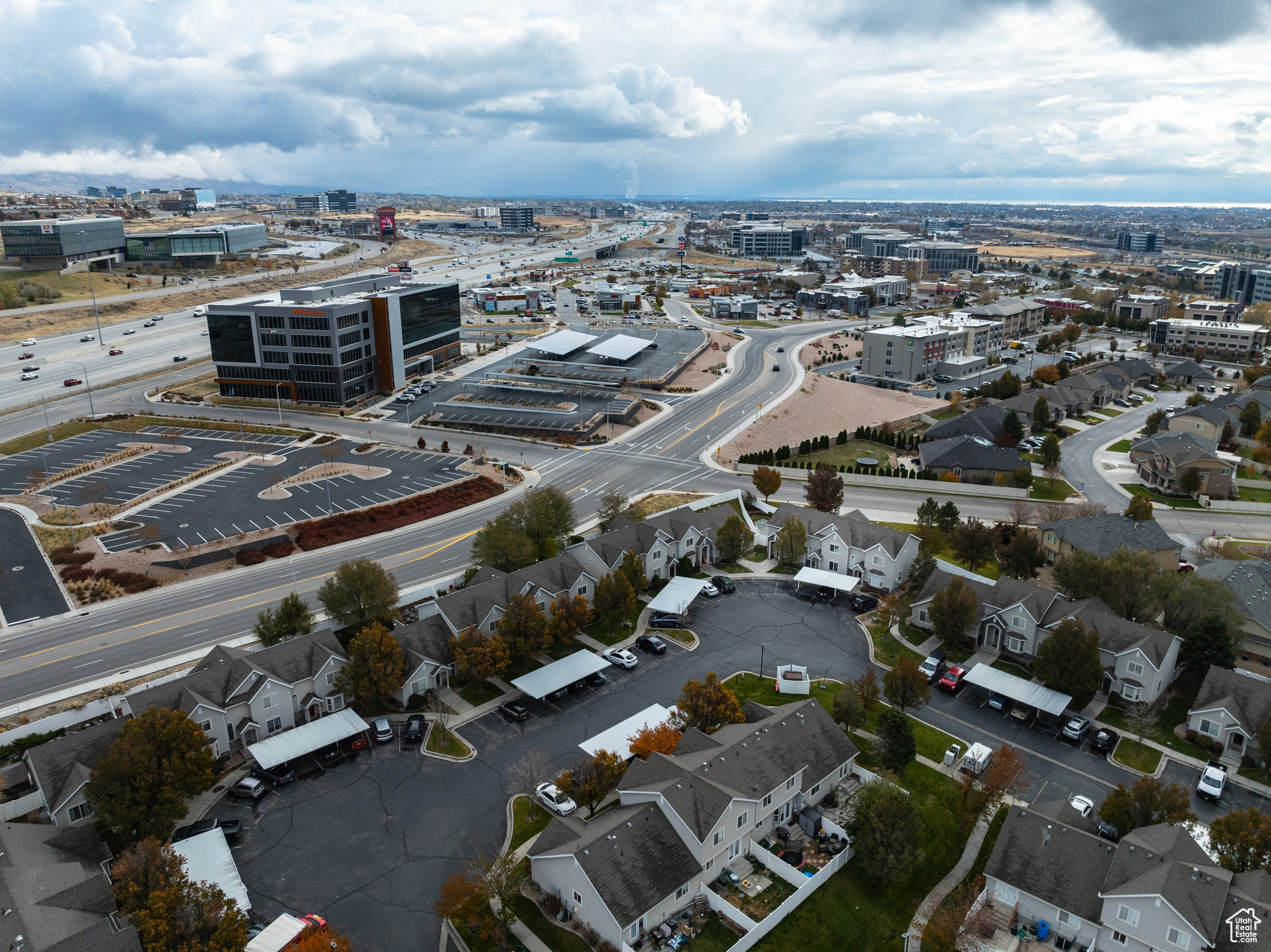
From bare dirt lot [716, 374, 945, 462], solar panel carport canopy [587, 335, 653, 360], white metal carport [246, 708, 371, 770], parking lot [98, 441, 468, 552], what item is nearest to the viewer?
white metal carport [246, 708, 371, 770]

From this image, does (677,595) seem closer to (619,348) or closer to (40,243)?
(619,348)

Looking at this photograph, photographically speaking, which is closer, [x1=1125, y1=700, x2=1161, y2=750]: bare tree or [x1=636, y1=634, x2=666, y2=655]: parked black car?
[x1=1125, y1=700, x2=1161, y2=750]: bare tree

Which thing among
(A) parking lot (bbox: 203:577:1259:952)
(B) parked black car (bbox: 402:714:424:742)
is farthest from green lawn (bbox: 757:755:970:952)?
(B) parked black car (bbox: 402:714:424:742)

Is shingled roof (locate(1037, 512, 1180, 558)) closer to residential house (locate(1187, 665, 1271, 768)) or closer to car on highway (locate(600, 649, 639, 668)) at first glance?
residential house (locate(1187, 665, 1271, 768))

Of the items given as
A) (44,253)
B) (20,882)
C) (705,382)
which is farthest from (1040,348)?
(44,253)

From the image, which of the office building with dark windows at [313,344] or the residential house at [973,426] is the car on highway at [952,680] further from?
the office building with dark windows at [313,344]
